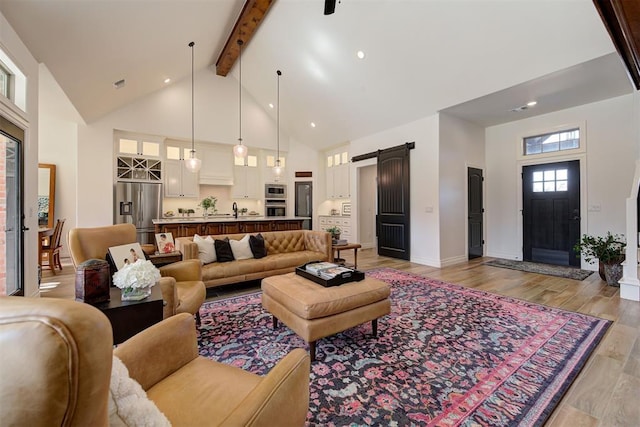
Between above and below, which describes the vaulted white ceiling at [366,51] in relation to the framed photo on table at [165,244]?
above

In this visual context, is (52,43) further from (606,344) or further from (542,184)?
(542,184)

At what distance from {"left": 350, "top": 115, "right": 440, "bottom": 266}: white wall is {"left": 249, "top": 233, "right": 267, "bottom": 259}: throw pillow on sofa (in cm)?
320

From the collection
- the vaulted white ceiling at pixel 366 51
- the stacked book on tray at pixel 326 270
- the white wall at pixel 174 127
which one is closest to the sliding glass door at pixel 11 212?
the vaulted white ceiling at pixel 366 51

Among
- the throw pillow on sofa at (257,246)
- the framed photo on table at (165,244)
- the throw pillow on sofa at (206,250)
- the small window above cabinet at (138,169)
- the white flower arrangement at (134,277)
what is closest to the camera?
the white flower arrangement at (134,277)

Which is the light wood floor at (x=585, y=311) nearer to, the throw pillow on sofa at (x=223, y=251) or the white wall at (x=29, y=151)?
the throw pillow on sofa at (x=223, y=251)

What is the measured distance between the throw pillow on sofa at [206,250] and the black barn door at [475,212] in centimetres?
507

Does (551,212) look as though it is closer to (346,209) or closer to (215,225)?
(346,209)

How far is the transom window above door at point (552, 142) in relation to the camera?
200 inches

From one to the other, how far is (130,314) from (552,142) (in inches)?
274

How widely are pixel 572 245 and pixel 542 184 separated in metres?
1.25

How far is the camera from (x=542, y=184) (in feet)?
Result: 18.1

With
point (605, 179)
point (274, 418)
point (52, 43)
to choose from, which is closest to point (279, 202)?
point (52, 43)

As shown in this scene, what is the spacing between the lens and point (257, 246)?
13.4 ft

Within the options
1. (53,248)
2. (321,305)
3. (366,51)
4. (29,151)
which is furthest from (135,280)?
(366,51)
